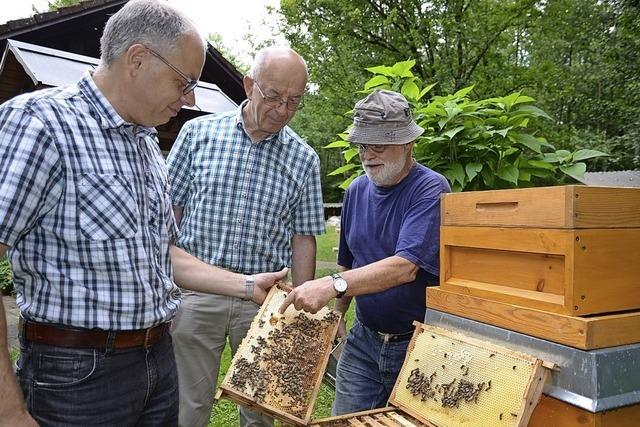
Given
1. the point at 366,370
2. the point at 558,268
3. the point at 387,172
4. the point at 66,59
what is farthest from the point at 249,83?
the point at 66,59

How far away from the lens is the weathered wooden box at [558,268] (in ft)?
5.07

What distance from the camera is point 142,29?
5.51 feet

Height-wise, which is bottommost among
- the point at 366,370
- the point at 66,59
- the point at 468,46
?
the point at 366,370

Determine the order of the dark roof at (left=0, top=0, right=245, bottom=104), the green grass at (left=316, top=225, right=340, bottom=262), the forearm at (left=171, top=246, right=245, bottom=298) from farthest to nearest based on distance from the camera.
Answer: the green grass at (left=316, top=225, right=340, bottom=262) → the dark roof at (left=0, top=0, right=245, bottom=104) → the forearm at (left=171, top=246, right=245, bottom=298)

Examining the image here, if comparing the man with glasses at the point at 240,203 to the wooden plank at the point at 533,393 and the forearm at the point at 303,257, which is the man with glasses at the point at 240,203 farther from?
the wooden plank at the point at 533,393

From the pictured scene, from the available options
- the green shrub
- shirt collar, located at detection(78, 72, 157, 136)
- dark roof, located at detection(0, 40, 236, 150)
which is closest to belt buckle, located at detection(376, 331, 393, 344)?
shirt collar, located at detection(78, 72, 157, 136)

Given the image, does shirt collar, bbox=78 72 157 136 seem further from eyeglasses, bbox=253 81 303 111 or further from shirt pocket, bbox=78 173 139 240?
eyeglasses, bbox=253 81 303 111

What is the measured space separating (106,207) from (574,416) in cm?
144

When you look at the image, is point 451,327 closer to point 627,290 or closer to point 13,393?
point 627,290

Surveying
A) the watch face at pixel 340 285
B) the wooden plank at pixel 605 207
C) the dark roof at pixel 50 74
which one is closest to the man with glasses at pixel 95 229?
the watch face at pixel 340 285

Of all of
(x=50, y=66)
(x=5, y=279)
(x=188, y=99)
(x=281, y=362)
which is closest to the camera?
(x=188, y=99)

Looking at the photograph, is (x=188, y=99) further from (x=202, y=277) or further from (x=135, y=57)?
(x=202, y=277)

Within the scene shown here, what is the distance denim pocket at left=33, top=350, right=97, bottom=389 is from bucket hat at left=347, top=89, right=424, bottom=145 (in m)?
1.46

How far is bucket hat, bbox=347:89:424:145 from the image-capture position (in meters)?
2.46
